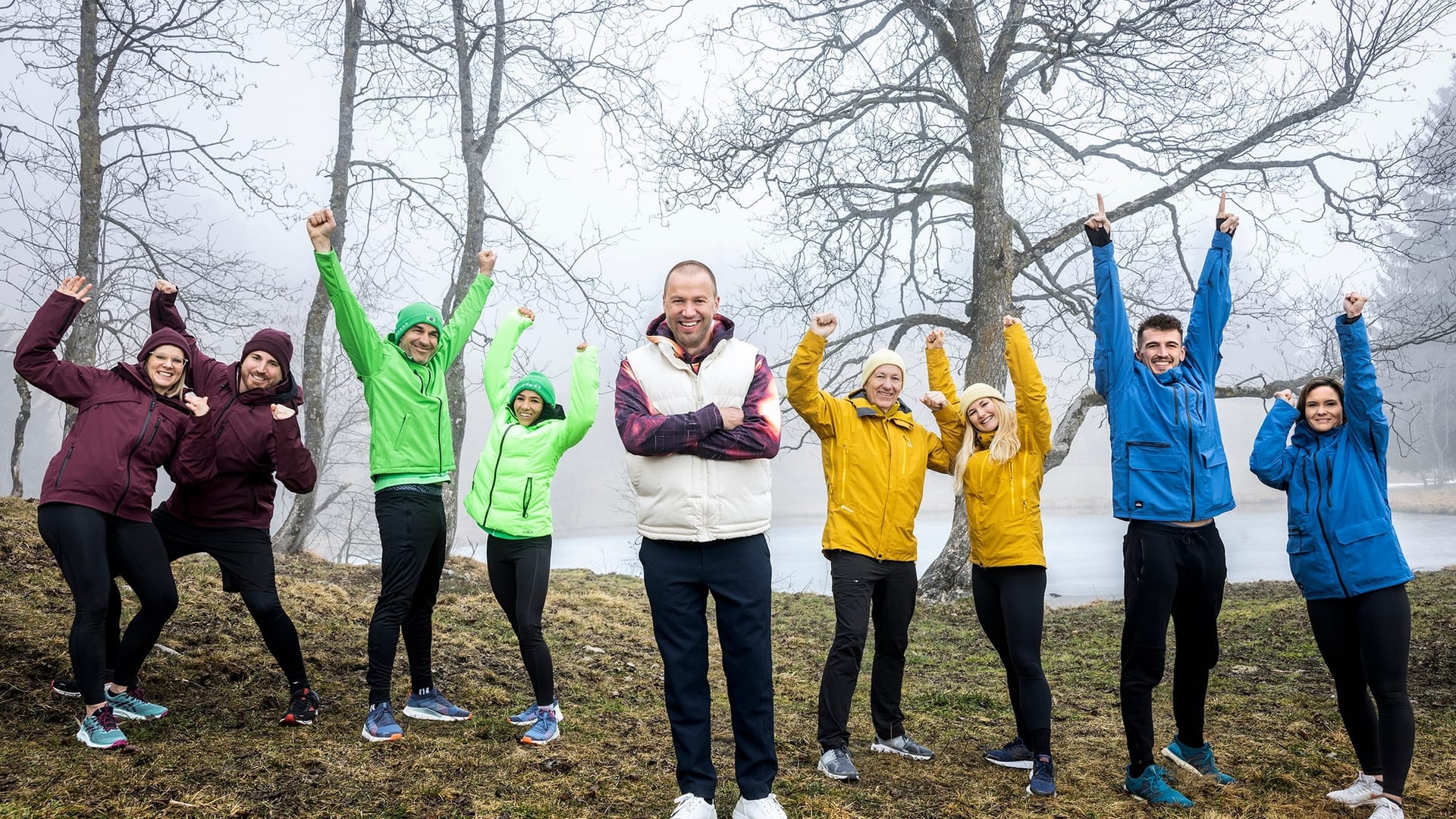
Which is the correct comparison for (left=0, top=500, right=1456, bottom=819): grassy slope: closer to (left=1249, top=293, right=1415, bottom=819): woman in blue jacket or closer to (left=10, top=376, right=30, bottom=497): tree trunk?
(left=1249, top=293, right=1415, bottom=819): woman in blue jacket

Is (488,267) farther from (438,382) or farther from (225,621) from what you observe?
(225,621)

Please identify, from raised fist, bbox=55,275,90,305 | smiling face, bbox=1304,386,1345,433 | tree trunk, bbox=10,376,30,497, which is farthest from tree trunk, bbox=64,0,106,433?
smiling face, bbox=1304,386,1345,433

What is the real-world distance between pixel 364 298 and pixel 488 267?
12460 millimetres

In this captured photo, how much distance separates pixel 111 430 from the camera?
145 inches

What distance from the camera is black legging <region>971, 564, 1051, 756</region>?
363cm

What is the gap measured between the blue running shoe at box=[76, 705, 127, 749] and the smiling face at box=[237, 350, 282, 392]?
1.50 metres

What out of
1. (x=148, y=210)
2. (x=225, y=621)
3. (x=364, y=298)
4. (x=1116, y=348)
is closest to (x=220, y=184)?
(x=148, y=210)

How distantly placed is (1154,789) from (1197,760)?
496 millimetres

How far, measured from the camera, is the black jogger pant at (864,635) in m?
3.74

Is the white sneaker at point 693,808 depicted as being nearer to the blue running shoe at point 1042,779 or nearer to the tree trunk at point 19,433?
the blue running shoe at point 1042,779

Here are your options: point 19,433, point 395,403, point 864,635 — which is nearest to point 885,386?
point 864,635

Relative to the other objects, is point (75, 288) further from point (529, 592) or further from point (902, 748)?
point (902, 748)

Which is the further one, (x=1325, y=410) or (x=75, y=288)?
(x=75, y=288)

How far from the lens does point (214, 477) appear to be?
3.91 m
